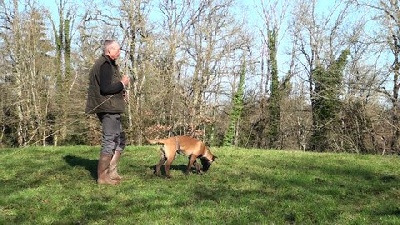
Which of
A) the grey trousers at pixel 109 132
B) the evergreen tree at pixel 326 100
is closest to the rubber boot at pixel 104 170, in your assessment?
the grey trousers at pixel 109 132

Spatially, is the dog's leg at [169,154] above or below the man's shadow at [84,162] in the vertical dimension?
above

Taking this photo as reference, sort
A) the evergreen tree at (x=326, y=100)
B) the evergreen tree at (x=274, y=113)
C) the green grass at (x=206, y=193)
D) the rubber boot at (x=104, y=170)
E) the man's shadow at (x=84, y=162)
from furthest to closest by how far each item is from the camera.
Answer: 1. the evergreen tree at (x=274, y=113)
2. the evergreen tree at (x=326, y=100)
3. the man's shadow at (x=84, y=162)
4. the rubber boot at (x=104, y=170)
5. the green grass at (x=206, y=193)

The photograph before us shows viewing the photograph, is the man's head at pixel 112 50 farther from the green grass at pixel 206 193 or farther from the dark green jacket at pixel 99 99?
the green grass at pixel 206 193

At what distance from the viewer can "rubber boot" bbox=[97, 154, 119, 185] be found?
23.8ft

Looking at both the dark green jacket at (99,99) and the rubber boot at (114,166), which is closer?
the dark green jacket at (99,99)

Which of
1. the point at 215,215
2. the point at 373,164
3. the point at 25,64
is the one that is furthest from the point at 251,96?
the point at 215,215

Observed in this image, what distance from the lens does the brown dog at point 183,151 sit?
834 centimetres

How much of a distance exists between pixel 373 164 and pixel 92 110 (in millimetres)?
6995

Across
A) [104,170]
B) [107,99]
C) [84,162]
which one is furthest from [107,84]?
[84,162]

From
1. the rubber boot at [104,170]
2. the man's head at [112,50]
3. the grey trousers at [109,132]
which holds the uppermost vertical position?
the man's head at [112,50]

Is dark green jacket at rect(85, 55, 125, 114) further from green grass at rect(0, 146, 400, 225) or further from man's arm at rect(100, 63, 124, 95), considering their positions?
green grass at rect(0, 146, 400, 225)

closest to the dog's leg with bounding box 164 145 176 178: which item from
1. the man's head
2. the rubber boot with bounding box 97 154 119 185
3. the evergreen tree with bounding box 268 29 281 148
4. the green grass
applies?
the green grass

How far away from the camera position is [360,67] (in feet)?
86.9

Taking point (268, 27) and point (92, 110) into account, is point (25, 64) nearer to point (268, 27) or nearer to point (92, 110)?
point (268, 27)
